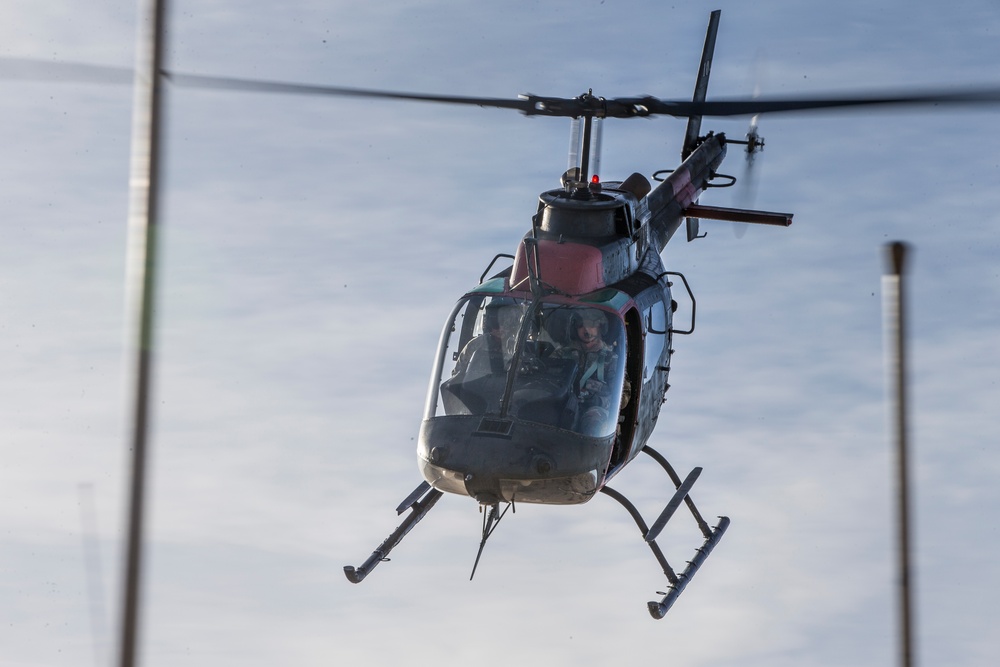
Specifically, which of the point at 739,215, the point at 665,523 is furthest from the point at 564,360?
the point at 739,215

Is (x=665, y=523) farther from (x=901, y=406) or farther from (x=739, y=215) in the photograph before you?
(x=901, y=406)

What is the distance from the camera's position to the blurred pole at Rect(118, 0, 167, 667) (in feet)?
35.6

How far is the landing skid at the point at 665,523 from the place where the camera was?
24531 mm

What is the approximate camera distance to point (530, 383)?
22.7m

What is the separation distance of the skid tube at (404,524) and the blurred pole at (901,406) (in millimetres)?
13793

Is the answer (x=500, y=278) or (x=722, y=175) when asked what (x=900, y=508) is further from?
(x=722, y=175)

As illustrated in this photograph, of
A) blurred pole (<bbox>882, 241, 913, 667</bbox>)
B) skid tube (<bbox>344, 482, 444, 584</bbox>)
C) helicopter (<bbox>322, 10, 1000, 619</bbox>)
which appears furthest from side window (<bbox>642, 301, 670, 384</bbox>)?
blurred pole (<bbox>882, 241, 913, 667</bbox>)

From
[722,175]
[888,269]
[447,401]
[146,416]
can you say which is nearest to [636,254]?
[447,401]

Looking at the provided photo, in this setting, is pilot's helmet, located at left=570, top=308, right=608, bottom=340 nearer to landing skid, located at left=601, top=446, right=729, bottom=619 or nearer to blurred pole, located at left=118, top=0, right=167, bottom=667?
landing skid, located at left=601, top=446, right=729, bottom=619

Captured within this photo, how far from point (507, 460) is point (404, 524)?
4506mm

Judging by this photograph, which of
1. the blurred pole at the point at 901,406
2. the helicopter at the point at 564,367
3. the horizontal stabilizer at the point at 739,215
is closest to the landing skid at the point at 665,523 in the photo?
the helicopter at the point at 564,367

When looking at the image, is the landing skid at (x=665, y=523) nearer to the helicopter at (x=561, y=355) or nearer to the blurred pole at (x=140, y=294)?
the helicopter at (x=561, y=355)

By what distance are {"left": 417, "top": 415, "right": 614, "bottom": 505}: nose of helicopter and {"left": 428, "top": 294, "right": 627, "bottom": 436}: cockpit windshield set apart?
0.80 ft

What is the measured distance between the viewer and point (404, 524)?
25.8 meters
